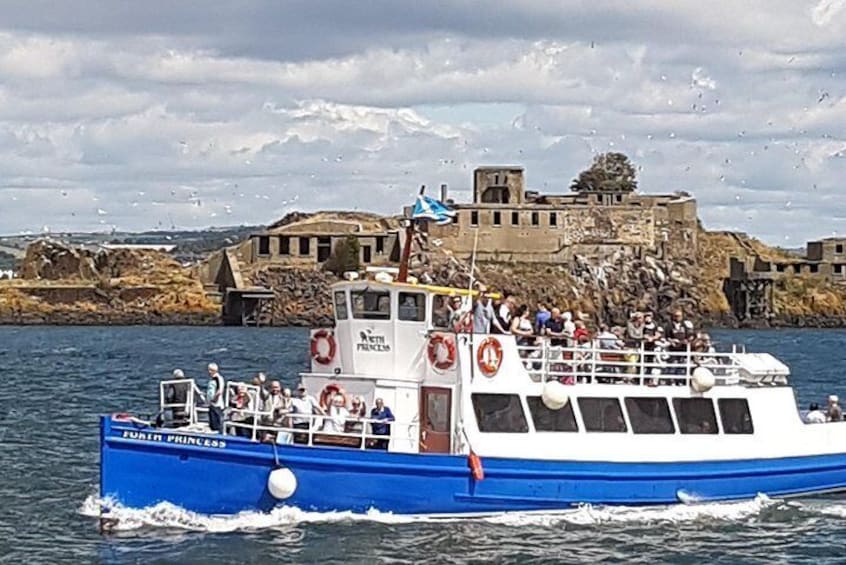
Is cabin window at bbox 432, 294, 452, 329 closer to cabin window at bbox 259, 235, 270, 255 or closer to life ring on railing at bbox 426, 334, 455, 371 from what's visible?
life ring on railing at bbox 426, 334, 455, 371

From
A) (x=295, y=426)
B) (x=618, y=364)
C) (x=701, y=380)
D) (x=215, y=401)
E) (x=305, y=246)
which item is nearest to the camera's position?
(x=295, y=426)

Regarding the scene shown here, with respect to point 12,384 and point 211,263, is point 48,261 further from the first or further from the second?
point 12,384

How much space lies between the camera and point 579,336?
28.2 m

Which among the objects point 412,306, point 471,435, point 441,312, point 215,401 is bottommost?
point 471,435

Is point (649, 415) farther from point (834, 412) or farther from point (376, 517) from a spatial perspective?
point (376, 517)

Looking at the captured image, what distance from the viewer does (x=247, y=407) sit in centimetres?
2720

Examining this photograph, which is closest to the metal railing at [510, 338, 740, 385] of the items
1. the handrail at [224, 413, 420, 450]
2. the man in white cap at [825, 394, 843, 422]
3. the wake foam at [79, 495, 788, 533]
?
the wake foam at [79, 495, 788, 533]

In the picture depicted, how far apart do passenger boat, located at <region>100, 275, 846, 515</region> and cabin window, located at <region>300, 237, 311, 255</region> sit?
11370 centimetres

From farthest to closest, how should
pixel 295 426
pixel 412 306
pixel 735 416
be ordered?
pixel 735 416
pixel 412 306
pixel 295 426

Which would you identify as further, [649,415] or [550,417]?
[649,415]

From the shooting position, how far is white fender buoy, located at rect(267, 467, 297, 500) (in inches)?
997

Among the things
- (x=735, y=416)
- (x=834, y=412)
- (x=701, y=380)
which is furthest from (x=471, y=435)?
(x=834, y=412)

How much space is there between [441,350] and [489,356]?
0.82 m

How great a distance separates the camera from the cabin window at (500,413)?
27.1 meters
